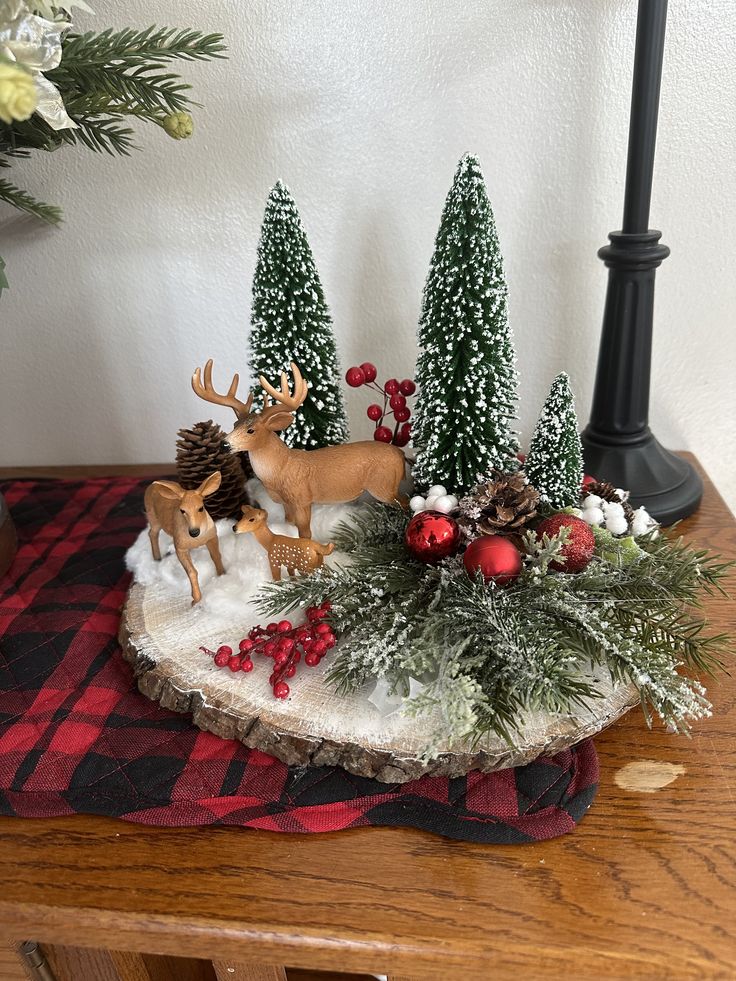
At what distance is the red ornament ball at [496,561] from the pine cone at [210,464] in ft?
1.03

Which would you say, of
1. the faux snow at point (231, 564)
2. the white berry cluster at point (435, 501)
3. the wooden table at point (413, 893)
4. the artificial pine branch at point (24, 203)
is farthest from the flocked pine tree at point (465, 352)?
the artificial pine branch at point (24, 203)

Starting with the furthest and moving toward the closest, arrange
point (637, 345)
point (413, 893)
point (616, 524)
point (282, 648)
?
point (637, 345) → point (616, 524) → point (282, 648) → point (413, 893)

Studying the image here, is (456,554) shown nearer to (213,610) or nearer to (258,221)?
(213,610)

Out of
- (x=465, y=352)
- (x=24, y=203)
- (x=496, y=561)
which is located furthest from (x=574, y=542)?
(x=24, y=203)

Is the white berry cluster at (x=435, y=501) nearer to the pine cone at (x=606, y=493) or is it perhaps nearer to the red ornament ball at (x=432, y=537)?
the red ornament ball at (x=432, y=537)

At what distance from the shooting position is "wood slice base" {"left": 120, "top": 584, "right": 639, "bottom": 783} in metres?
0.53

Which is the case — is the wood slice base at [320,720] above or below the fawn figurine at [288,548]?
below

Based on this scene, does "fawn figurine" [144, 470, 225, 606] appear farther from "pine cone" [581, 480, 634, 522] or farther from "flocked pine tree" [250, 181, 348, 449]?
"pine cone" [581, 480, 634, 522]

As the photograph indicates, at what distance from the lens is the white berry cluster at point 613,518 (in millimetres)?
700

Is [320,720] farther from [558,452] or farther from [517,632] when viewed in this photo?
[558,452]

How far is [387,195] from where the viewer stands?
908mm

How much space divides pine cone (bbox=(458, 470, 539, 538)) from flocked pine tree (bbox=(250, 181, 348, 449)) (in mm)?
216

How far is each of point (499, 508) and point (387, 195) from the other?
470 mm

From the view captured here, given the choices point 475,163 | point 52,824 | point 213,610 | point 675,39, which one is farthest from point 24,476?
point 675,39
